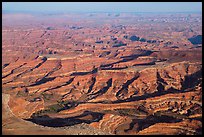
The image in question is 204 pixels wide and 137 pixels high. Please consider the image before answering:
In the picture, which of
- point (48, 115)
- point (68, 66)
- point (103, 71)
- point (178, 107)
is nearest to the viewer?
point (48, 115)

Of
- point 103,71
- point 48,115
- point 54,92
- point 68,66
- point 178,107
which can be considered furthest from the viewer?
point 68,66

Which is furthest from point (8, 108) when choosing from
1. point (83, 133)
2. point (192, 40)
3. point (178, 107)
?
point (192, 40)

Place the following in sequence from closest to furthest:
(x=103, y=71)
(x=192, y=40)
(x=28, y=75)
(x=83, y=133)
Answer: (x=83, y=133)
(x=103, y=71)
(x=28, y=75)
(x=192, y=40)

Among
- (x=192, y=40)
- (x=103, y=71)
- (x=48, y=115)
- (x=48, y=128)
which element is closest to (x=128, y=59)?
(x=103, y=71)

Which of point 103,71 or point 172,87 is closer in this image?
point 172,87

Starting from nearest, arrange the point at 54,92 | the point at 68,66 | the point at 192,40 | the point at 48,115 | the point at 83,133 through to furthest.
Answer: the point at 83,133 → the point at 48,115 → the point at 54,92 → the point at 68,66 → the point at 192,40

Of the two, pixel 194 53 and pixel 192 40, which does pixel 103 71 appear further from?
pixel 192 40

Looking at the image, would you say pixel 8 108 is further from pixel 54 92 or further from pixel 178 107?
pixel 178 107

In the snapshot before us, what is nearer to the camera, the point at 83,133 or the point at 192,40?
the point at 83,133

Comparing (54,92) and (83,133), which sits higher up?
(83,133)
